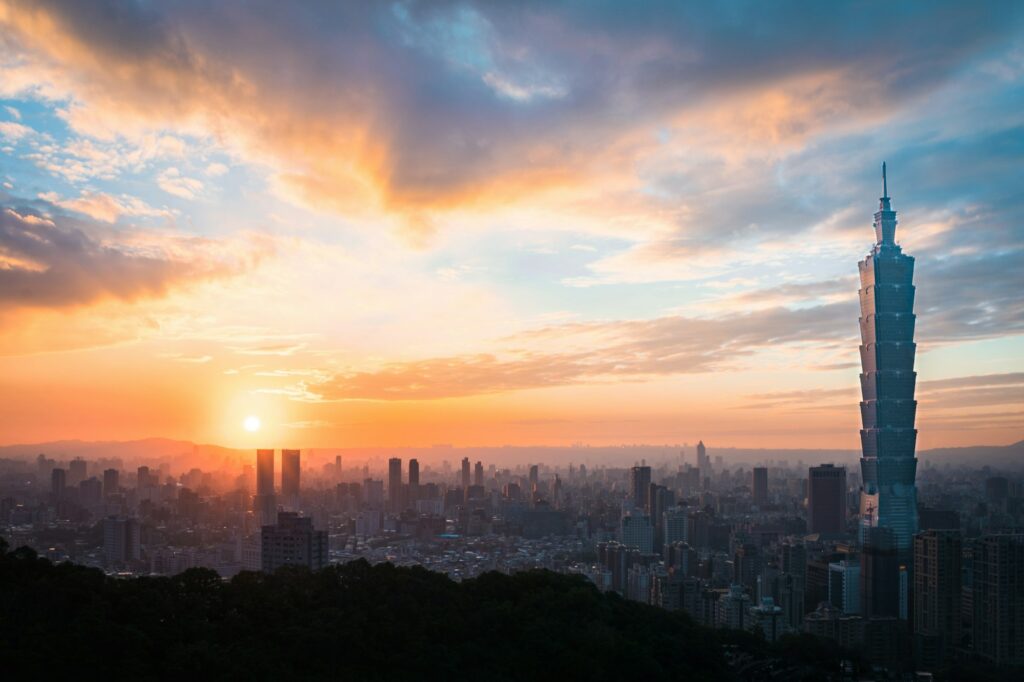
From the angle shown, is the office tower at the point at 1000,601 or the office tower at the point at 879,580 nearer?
the office tower at the point at 1000,601

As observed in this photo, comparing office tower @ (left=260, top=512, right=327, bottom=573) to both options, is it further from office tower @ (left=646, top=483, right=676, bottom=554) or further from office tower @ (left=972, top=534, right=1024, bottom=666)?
office tower @ (left=646, top=483, right=676, bottom=554)

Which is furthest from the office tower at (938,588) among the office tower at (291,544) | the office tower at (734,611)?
the office tower at (291,544)

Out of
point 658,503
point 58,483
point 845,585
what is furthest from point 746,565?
point 58,483

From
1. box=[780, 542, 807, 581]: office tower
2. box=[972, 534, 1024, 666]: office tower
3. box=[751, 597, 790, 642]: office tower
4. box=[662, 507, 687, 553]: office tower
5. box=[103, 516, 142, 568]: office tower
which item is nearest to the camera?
box=[972, 534, 1024, 666]: office tower

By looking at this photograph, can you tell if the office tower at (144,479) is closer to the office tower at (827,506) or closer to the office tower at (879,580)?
the office tower at (827,506)

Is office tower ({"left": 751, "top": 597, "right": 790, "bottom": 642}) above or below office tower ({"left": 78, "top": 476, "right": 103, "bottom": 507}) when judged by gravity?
below

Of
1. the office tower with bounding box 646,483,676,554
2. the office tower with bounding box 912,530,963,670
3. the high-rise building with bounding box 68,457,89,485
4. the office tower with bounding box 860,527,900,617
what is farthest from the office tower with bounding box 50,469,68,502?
the office tower with bounding box 912,530,963,670
